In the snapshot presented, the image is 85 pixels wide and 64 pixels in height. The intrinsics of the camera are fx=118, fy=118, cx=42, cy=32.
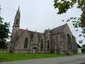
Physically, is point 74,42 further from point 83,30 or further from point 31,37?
point 83,30

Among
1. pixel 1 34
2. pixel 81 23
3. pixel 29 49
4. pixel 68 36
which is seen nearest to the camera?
pixel 81 23

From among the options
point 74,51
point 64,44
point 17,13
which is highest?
point 17,13

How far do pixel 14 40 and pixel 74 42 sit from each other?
31020 mm

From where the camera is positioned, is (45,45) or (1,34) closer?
(1,34)

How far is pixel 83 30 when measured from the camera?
916 cm

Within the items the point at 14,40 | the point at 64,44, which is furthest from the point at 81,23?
the point at 14,40

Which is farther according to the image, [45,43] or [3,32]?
[45,43]

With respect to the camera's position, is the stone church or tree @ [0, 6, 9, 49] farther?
the stone church

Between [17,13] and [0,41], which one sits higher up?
[17,13]

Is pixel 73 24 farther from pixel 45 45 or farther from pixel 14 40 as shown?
pixel 14 40

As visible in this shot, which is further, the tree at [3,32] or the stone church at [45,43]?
the stone church at [45,43]

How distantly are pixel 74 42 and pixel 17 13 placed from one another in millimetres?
34307

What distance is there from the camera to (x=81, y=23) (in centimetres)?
786

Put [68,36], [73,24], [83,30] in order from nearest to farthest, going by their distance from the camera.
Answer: [73,24] → [83,30] → [68,36]
